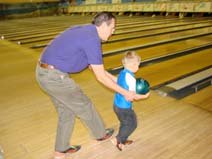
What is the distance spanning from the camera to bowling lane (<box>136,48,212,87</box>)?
11.3 feet

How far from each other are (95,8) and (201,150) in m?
13.8

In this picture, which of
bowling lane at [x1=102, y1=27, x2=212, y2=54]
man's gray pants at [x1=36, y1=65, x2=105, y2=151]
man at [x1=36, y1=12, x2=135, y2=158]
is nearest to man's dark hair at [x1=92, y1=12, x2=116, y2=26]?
man at [x1=36, y1=12, x2=135, y2=158]

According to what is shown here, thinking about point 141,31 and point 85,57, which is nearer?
point 85,57

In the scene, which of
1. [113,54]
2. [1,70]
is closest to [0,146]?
[1,70]

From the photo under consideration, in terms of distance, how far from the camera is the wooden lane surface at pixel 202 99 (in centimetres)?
257

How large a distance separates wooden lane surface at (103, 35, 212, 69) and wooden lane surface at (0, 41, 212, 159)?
125 centimetres

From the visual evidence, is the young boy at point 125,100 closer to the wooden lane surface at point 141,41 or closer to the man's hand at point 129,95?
the man's hand at point 129,95

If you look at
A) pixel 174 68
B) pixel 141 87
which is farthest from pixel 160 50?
pixel 141 87

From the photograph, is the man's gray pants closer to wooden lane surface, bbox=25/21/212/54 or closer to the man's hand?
the man's hand

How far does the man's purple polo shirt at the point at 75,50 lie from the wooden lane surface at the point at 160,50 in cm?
237

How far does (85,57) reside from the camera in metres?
1.72

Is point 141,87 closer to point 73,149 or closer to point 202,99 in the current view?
point 73,149

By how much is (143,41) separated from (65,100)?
4.51 meters

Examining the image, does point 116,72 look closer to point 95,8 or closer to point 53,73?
point 53,73
